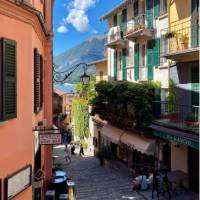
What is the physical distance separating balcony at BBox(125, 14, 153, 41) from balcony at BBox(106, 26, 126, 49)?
140 centimetres

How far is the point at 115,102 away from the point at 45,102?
8435mm

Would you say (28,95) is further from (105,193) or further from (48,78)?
(105,193)

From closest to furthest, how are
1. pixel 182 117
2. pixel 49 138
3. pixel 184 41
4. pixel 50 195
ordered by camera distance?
pixel 49 138 < pixel 50 195 < pixel 182 117 < pixel 184 41

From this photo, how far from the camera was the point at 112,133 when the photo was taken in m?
26.3

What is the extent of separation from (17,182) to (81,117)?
30.4 m

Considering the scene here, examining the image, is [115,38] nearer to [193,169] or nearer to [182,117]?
[182,117]

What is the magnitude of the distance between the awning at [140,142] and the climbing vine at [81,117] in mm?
13656

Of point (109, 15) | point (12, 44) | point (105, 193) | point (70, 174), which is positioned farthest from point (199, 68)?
point (109, 15)

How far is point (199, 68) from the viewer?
51.6 feet

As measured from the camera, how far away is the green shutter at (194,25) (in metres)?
16.0

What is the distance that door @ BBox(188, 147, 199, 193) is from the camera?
17422 millimetres

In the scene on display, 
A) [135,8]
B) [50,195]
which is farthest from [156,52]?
[50,195]

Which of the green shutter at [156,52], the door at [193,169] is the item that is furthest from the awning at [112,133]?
the door at [193,169]

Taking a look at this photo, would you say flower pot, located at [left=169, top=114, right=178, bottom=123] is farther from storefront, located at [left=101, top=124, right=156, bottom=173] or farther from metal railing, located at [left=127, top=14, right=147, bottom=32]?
metal railing, located at [left=127, top=14, right=147, bottom=32]
